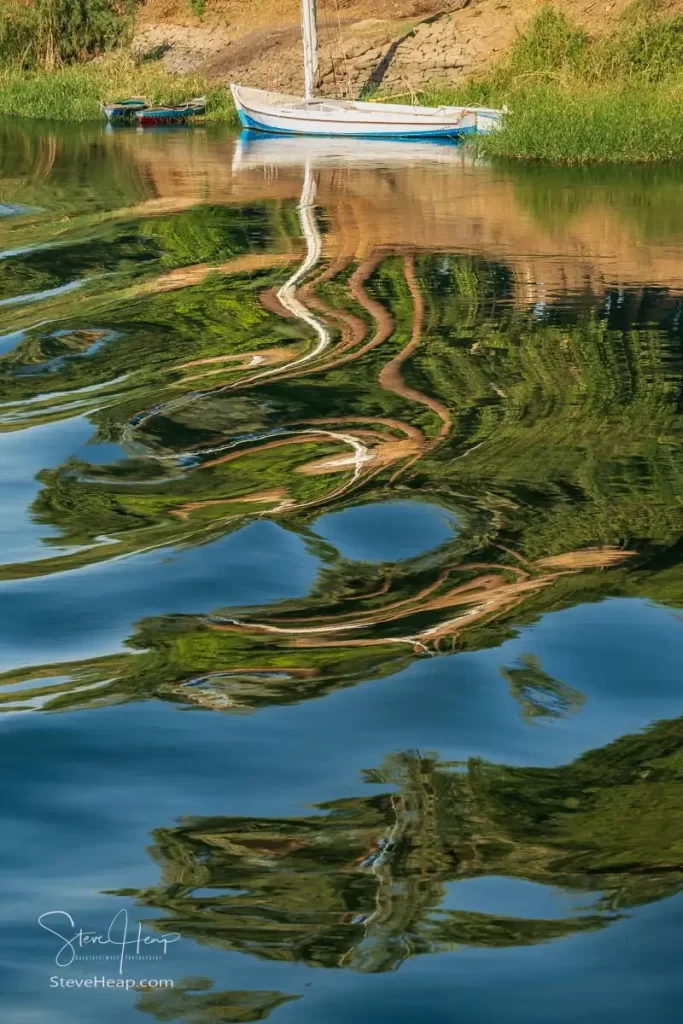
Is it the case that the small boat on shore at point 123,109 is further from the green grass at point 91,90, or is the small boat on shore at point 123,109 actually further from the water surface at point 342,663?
the water surface at point 342,663

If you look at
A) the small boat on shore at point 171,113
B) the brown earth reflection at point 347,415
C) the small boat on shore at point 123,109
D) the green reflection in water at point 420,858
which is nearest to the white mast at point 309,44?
the small boat on shore at point 171,113

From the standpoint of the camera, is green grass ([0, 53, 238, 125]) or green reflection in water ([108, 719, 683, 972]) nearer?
green reflection in water ([108, 719, 683, 972])

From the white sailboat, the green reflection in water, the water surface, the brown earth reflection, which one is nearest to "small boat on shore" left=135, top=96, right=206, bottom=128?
the white sailboat

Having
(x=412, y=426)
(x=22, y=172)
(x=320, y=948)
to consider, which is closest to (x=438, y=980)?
(x=320, y=948)

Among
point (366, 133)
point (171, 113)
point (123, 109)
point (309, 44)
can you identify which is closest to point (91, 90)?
point (123, 109)

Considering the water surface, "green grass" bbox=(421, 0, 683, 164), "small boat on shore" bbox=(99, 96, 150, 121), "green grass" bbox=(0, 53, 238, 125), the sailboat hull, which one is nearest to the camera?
the water surface

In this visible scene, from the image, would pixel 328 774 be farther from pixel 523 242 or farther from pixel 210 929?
pixel 523 242

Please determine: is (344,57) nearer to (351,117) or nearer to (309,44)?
(309,44)

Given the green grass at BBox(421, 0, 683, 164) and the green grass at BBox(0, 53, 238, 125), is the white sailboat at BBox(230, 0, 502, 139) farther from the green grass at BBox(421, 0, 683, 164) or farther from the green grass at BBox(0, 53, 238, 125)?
the green grass at BBox(0, 53, 238, 125)
